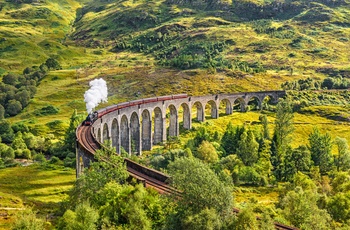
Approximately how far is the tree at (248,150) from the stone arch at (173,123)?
94.3 ft

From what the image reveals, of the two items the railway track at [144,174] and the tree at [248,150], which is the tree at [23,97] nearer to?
the railway track at [144,174]

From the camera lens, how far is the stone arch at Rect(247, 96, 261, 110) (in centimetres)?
13388

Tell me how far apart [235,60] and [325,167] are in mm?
110295

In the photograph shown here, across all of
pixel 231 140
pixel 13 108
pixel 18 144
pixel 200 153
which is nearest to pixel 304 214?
pixel 200 153

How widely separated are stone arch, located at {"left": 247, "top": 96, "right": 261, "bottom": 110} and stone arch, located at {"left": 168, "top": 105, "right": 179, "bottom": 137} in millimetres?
33828

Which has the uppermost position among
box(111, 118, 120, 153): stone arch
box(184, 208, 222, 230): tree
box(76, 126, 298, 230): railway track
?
box(184, 208, 222, 230): tree

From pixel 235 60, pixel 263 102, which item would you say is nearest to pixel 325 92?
pixel 263 102

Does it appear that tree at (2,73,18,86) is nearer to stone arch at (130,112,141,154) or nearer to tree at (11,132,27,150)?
tree at (11,132,27,150)

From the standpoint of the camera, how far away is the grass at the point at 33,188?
6019 centimetres

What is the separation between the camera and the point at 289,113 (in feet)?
289

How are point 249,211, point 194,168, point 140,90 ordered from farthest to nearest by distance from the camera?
point 140,90 < point 194,168 < point 249,211

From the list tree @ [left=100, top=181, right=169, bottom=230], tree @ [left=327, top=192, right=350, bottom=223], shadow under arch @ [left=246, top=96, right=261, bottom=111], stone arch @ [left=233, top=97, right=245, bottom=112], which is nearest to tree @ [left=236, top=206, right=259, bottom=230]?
tree @ [left=100, top=181, right=169, bottom=230]

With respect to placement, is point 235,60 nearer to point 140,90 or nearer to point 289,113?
point 140,90

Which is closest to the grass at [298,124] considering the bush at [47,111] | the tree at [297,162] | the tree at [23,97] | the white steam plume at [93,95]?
the tree at [297,162]
